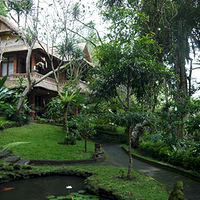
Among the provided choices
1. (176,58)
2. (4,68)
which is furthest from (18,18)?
(176,58)

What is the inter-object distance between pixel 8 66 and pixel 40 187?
54.3 feet

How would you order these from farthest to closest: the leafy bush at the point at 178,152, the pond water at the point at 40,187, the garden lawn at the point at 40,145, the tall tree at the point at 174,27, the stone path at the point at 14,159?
the tall tree at the point at 174,27 < the garden lawn at the point at 40,145 < the stone path at the point at 14,159 < the leafy bush at the point at 178,152 < the pond water at the point at 40,187

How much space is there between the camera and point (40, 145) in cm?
1010

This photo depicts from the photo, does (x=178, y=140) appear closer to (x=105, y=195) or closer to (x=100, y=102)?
(x=100, y=102)

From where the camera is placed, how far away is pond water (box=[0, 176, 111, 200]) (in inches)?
189

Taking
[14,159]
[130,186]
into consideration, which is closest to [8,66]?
[14,159]

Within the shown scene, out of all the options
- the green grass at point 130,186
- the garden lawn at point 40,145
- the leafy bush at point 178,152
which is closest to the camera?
the green grass at point 130,186

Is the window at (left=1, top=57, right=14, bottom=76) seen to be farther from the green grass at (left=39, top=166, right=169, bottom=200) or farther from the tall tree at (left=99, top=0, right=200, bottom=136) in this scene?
the green grass at (left=39, top=166, right=169, bottom=200)

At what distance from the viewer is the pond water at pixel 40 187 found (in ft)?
15.7

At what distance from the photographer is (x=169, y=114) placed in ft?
33.6

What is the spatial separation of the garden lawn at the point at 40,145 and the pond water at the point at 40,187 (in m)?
2.34

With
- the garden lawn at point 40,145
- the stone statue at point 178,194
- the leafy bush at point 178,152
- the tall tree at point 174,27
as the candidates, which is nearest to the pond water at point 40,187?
the garden lawn at point 40,145

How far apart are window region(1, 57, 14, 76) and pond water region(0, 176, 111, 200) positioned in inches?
607

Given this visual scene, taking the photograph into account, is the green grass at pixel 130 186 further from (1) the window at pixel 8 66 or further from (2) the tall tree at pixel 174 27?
(1) the window at pixel 8 66
